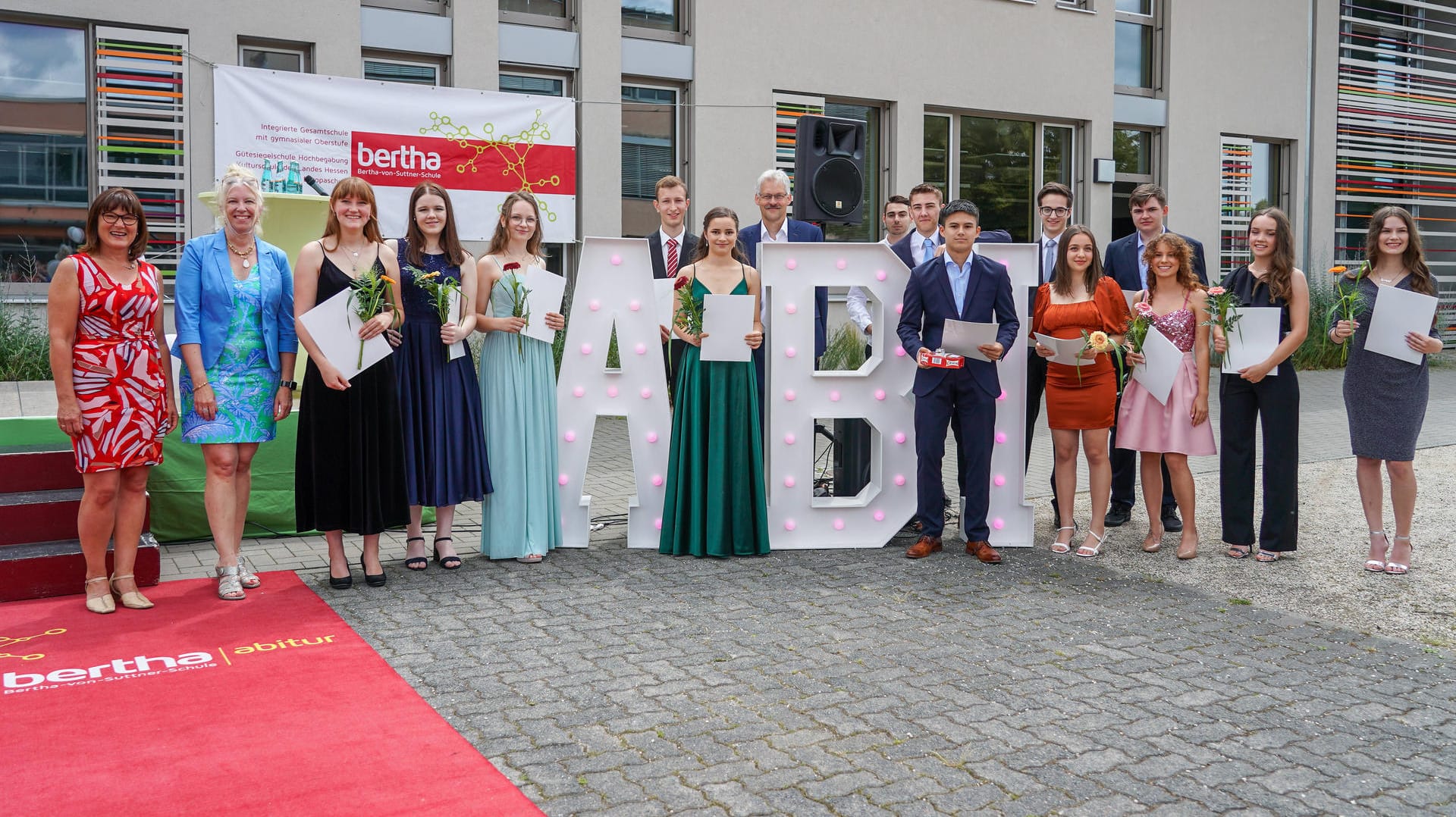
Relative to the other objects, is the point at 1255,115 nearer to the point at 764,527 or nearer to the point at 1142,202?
the point at 1142,202

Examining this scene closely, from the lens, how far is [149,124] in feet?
39.2

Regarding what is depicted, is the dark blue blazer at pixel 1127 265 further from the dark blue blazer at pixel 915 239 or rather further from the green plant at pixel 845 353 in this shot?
the green plant at pixel 845 353

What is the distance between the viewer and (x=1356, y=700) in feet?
14.8

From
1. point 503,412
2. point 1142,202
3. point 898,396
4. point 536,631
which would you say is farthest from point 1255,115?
point 536,631

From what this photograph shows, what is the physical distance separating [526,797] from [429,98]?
10725 millimetres

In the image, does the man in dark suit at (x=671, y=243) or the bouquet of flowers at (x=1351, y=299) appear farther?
the man in dark suit at (x=671, y=243)

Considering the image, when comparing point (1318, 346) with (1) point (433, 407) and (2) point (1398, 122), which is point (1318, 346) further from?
(1) point (433, 407)

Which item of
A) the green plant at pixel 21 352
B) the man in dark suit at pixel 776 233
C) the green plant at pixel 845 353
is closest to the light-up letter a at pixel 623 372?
the man in dark suit at pixel 776 233

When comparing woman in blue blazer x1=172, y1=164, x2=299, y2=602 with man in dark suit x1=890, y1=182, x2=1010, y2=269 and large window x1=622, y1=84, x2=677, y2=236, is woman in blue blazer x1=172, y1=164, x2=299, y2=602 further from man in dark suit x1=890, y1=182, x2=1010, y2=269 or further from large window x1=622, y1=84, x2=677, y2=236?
large window x1=622, y1=84, x2=677, y2=236

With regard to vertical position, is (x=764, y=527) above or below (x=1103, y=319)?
below

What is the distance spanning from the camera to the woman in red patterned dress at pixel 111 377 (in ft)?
18.0

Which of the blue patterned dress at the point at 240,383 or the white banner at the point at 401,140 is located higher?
the white banner at the point at 401,140

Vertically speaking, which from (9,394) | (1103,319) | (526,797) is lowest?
(526,797)

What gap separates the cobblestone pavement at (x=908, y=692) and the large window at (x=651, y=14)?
31.8 feet
